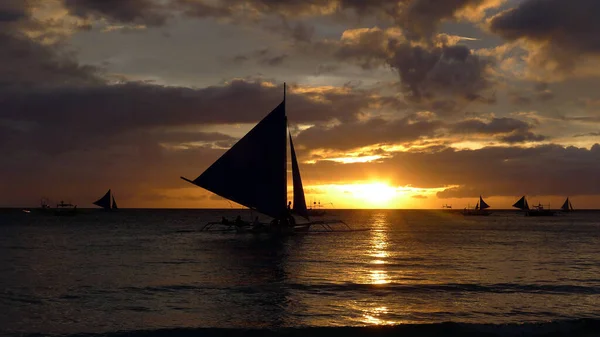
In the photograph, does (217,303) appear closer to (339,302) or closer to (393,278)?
(339,302)

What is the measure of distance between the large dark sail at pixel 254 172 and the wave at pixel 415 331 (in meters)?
40.8

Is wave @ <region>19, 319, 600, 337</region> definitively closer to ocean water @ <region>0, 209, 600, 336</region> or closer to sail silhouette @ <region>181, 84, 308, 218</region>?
ocean water @ <region>0, 209, 600, 336</region>

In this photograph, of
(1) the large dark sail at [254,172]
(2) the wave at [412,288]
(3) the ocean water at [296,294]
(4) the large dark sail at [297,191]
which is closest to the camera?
(3) the ocean water at [296,294]

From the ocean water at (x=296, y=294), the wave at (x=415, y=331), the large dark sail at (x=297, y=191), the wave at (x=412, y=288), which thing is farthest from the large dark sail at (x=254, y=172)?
the wave at (x=415, y=331)

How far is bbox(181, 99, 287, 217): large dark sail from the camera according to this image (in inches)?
2462

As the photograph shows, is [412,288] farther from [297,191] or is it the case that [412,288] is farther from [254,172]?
[297,191]

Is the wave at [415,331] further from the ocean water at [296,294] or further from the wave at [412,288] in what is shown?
the wave at [412,288]

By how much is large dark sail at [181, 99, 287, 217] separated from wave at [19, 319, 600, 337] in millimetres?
40768

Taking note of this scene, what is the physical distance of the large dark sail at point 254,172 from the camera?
62531 mm

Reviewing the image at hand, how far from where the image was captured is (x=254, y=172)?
6294 centimetres

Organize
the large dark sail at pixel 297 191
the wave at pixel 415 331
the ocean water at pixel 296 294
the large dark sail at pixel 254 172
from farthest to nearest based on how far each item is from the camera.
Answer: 1. the large dark sail at pixel 297 191
2. the large dark sail at pixel 254 172
3. the ocean water at pixel 296 294
4. the wave at pixel 415 331

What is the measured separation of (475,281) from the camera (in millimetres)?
36812

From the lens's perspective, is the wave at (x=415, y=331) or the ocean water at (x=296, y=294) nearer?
the wave at (x=415, y=331)

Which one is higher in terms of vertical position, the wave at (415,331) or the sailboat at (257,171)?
the sailboat at (257,171)
